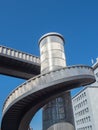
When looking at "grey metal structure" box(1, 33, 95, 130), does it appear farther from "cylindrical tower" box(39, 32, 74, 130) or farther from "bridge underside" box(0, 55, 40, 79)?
"bridge underside" box(0, 55, 40, 79)

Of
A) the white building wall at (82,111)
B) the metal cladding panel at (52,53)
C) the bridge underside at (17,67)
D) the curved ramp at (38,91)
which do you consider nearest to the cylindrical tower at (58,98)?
the metal cladding panel at (52,53)

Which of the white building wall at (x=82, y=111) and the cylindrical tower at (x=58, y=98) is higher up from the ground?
the white building wall at (x=82, y=111)

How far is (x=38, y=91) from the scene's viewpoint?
1523 cm

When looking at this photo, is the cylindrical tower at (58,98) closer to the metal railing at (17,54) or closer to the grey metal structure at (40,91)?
the grey metal structure at (40,91)

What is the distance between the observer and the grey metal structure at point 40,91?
50.4 ft

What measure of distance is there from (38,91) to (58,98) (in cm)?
347

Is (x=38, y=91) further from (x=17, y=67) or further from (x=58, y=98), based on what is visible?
(x=17, y=67)

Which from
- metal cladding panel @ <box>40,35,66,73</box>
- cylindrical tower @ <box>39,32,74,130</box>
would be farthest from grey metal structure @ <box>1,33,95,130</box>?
metal cladding panel @ <box>40,35,66,73</box>

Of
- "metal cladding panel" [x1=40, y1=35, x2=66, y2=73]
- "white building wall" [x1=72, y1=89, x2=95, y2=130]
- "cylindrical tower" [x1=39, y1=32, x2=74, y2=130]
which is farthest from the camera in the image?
"white building wall" [x1=72, y1=89, x2=95, y2=130]

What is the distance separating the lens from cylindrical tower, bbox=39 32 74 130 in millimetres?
16859

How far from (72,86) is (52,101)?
2.68 metres

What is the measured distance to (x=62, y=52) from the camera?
2033 centimetres

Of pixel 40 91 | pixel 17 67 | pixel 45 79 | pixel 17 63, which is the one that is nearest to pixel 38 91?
pixel 40 91

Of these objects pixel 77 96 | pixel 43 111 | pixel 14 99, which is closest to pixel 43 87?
pixel 14 99
